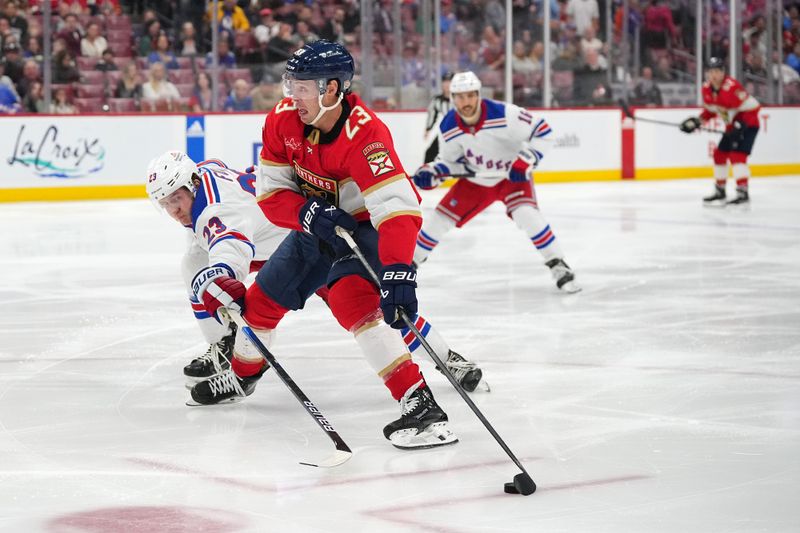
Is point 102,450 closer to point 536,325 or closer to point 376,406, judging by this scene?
point 376,406

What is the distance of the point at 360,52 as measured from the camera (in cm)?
1209

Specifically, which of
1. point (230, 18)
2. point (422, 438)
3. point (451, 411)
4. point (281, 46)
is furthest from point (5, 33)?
point (422, 438)

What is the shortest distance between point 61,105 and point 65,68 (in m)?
0.42

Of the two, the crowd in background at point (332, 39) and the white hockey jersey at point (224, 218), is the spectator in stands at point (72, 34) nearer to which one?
the crowd in background at point (332, 39)

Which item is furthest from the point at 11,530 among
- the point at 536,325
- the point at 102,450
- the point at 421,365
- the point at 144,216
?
the point at 144,216

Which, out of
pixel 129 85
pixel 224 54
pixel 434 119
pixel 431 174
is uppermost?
pixel 224 54

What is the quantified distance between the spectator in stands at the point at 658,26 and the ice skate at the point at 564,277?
8.32 metres

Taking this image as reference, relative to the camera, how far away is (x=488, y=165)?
20.5 ft

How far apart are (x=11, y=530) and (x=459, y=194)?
13.5 feet

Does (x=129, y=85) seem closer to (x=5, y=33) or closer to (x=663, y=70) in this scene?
(x=5, y=33)

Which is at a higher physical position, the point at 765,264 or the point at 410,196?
the point at 410,196

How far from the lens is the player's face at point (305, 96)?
10.6 ft

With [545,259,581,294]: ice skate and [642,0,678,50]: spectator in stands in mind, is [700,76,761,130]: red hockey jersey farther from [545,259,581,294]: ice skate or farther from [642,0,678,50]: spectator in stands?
[545,259,581,294]: ice skate

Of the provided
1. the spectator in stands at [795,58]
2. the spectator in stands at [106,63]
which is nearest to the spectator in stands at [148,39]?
the spectator in stands at [106,63]
